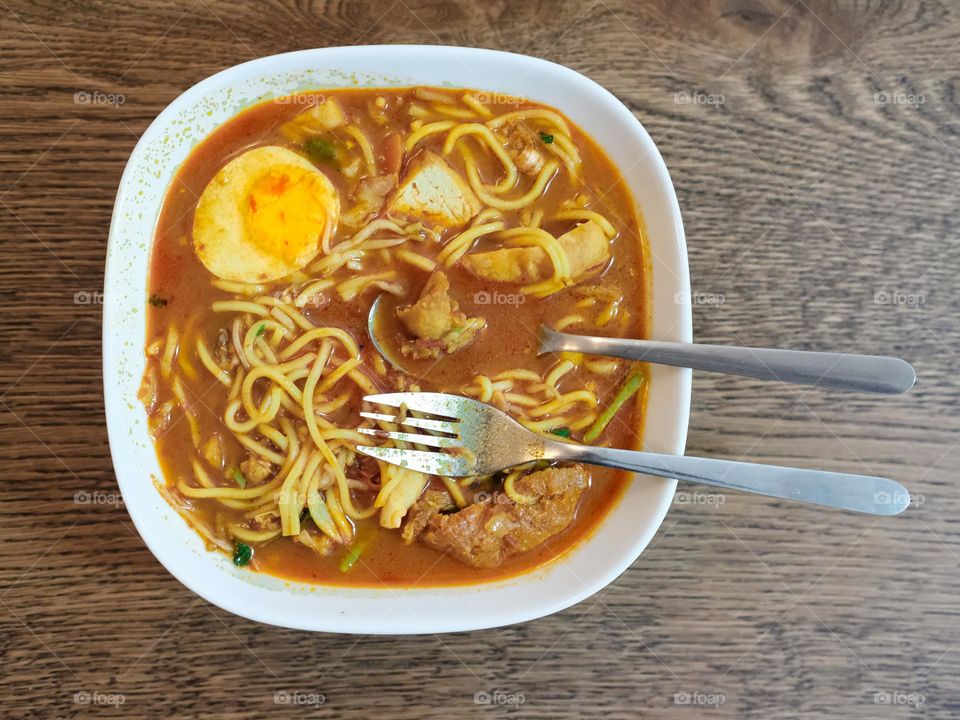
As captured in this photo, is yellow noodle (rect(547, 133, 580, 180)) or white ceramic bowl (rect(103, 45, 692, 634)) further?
yellow noodle (rect(547, 133, 580, 180))

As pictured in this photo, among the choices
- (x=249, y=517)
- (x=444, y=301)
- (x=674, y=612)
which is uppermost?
(x=444, y=301)

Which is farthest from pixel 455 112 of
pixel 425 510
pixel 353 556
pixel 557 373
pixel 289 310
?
pixel 353 556

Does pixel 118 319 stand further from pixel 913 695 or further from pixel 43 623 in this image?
pixel 913 695

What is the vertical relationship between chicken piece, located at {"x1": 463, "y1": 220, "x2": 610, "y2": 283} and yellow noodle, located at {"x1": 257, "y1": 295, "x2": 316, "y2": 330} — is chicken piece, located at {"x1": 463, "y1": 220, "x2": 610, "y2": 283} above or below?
above

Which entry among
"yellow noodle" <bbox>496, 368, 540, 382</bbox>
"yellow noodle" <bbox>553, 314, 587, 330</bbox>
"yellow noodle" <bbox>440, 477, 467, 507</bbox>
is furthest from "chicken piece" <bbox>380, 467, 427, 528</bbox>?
"yellow noodle" <bbox>553, 314, 587, 330</bbox>

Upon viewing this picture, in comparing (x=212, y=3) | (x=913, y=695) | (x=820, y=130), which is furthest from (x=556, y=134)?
(x=913, y=695)

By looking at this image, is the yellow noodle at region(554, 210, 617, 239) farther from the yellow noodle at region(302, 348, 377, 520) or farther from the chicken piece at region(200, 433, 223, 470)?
the chicken piece at region(200, 433, 223, 470)

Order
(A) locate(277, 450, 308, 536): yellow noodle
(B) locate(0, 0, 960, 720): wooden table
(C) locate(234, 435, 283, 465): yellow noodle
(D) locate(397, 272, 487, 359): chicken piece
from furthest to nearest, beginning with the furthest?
1. (B) locate(0, 0, 960, 720): wooden table
2. (C) locate(234, 435, 283, 465): yellow noodle
3. (A) locate(277, 450, 308, 536): yellow noodle
4. (D) locate(397, 272, 487, 359): chicken piece
